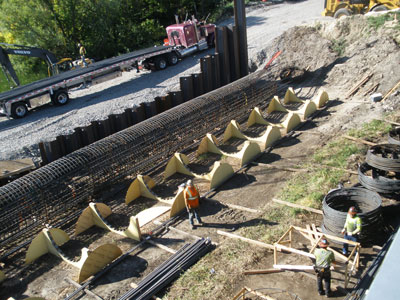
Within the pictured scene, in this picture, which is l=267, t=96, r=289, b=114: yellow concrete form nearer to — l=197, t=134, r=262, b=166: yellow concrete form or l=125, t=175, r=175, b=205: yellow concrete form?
l=197, t=134, r=262, b=166: yellow concrete form

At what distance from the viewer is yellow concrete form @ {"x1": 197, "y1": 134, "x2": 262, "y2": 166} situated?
14492mm

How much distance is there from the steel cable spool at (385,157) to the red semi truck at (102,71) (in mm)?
18988

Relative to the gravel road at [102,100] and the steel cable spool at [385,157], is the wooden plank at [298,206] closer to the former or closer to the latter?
the steel cable spool at [385,157]

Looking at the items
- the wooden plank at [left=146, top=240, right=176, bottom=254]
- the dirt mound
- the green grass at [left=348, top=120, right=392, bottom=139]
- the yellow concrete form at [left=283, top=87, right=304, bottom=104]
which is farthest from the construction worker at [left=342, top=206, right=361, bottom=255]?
the dirt mound

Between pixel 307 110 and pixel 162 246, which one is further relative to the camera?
pixel 307 110

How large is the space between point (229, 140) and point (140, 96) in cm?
901

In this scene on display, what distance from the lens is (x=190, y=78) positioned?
63.9ft

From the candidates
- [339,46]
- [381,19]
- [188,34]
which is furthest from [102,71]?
[381,19]

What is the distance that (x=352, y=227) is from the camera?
9352 mm

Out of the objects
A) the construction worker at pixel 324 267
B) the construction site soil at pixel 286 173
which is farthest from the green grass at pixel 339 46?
the construction worker at pixel 324 267

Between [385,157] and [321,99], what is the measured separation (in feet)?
22.7

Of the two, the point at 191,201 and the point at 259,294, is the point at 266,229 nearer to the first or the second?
the point at 191,201

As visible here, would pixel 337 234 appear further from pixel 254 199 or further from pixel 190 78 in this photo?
pixel 190 78

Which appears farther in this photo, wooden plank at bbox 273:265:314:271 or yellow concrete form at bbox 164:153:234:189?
yellow concrete form at bbox 164:153:234:189
